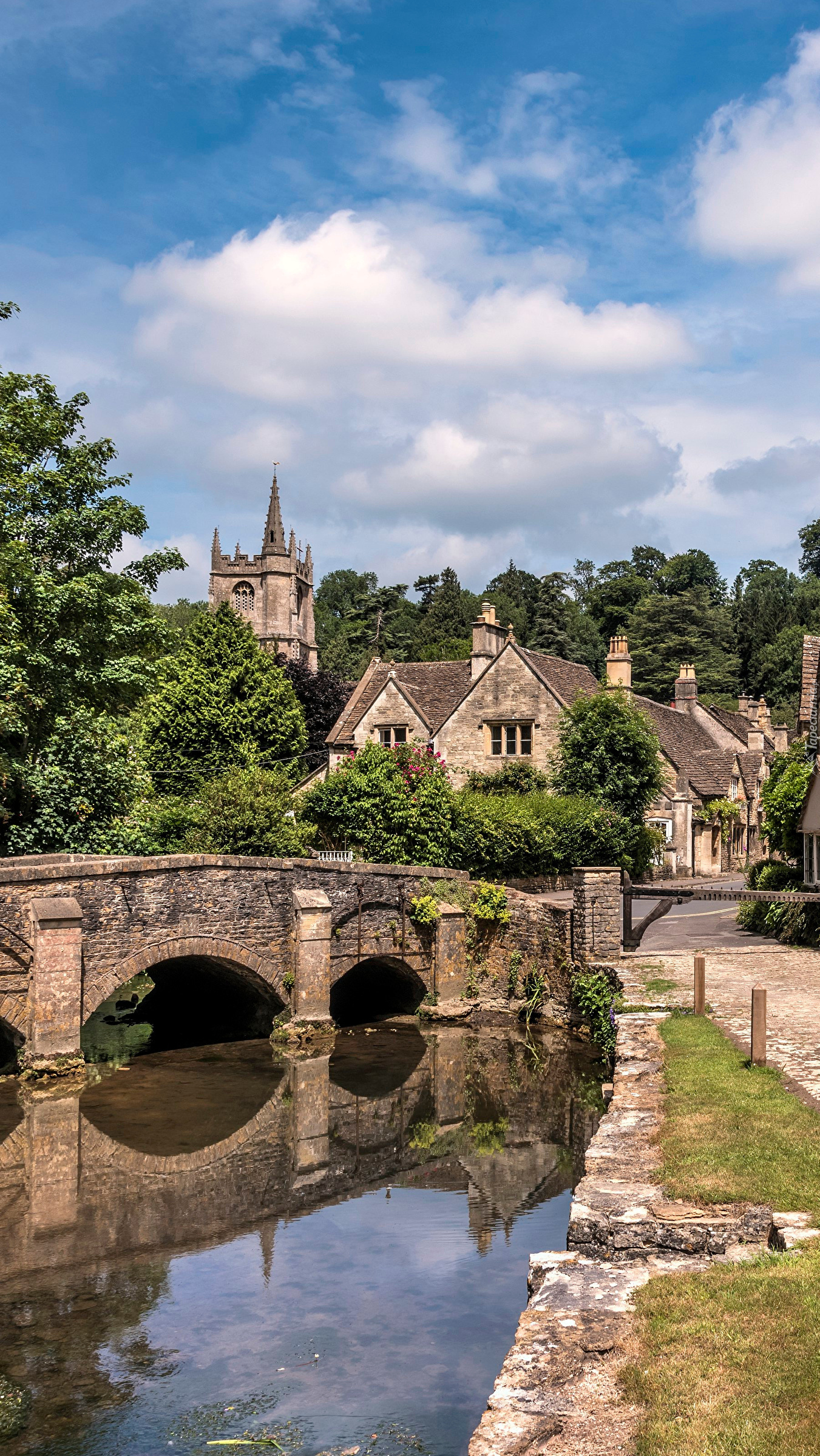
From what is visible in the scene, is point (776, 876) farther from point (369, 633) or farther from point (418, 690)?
point (369, 633)

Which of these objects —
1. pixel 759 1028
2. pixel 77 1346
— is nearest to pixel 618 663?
pixel 759 1028

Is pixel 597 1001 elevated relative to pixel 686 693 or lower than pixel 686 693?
lower

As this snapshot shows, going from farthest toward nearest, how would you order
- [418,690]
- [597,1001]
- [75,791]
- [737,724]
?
[737,724]
[418,690]
[75,791]
[597,1001]

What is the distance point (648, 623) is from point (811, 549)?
33.4 metres

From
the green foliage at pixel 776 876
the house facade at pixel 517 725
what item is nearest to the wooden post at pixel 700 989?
the green foliage at pixel 776 876

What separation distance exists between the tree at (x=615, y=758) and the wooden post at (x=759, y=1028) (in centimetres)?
2009

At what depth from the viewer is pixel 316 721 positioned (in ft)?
177

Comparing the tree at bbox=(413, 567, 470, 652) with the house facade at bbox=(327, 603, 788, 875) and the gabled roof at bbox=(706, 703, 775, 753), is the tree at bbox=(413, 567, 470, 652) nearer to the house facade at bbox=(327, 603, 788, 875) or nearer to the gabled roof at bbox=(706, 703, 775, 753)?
the gabled roof at bbox=(706, 703, 775, 753)

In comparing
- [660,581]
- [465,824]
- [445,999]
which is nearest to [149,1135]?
[445,999]

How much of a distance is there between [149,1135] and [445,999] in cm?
897

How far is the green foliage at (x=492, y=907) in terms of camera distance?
23.8 meters

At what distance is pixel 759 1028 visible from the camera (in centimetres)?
1184

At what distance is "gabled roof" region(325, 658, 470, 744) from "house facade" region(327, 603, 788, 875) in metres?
0.05

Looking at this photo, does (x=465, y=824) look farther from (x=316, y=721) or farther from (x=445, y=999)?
(x=316, y=721)
